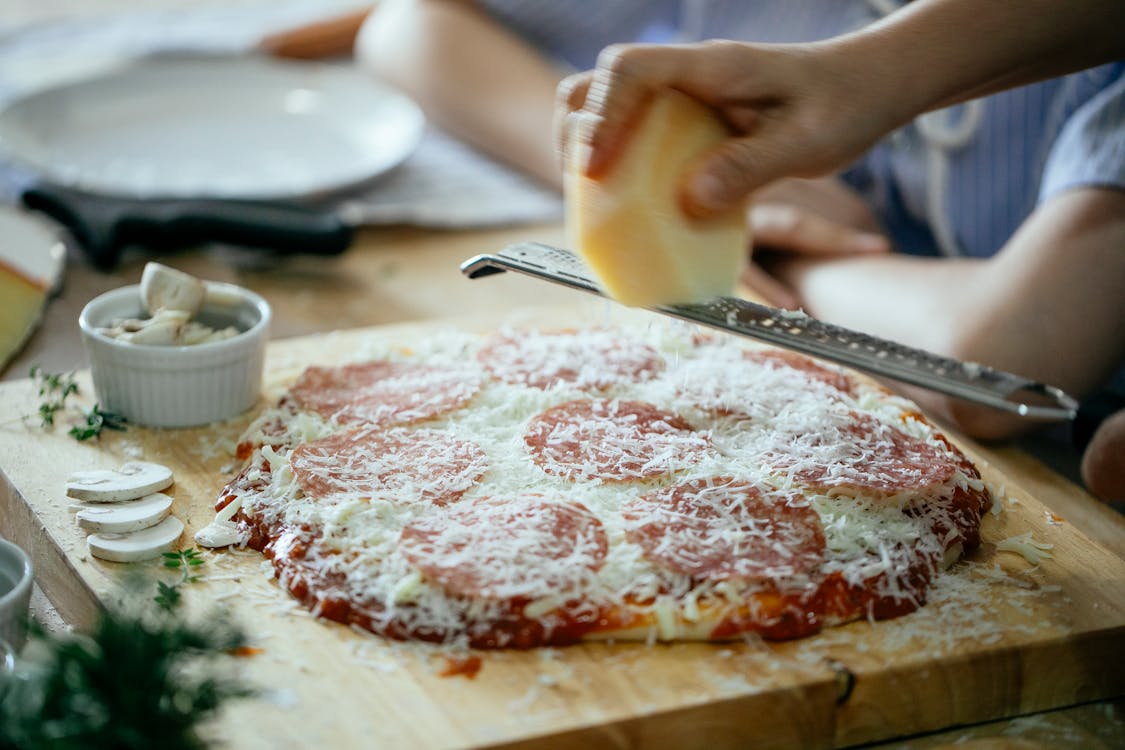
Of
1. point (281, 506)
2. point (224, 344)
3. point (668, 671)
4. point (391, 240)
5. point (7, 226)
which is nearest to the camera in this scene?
point (668, 671)

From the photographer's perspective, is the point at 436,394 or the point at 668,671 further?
the point at 436,394

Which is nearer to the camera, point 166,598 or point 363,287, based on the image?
point 166,598

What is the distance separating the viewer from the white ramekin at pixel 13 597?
4.25 feet

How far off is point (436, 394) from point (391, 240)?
103 cm

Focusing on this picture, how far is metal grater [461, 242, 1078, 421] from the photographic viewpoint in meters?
1.37

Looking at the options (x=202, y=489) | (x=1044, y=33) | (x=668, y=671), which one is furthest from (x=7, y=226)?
→ (x=1044, y=33)

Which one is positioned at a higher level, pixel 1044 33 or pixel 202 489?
pixel 1044 33

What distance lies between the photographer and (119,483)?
1.63 meters

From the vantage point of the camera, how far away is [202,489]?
1.68m

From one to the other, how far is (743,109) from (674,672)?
749 mm

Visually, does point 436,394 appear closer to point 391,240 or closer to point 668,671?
point 668,671

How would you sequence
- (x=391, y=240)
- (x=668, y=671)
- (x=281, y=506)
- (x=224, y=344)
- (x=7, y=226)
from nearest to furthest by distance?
(x=668, y=671)
(x=281, y=506)
(x=224, y=344)
(x=7, y=226)
(x=391, y=240)

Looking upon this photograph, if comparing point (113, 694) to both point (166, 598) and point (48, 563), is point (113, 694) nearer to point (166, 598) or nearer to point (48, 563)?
point (166, 598)

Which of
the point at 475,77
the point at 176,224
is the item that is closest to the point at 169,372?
the point at 176,224
